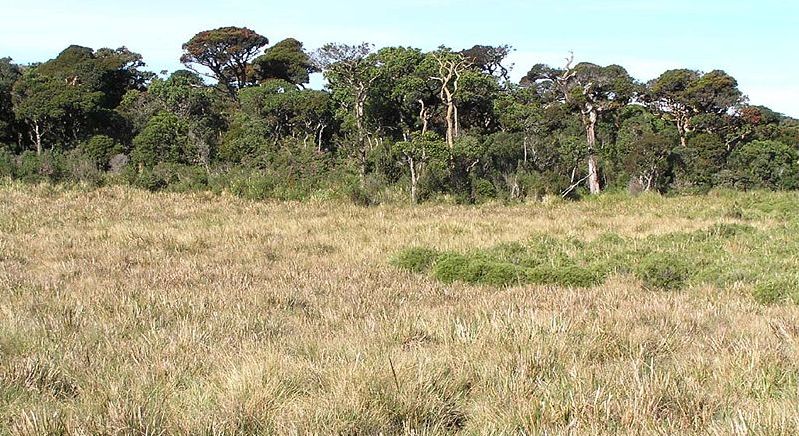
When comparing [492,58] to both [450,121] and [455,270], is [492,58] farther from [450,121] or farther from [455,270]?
[455,270]

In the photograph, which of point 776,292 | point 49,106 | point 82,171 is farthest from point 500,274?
point 49,106

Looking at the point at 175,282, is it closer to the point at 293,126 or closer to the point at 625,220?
the point at 625,220

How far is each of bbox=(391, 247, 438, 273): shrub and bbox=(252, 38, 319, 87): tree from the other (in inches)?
1278

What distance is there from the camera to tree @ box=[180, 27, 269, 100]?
41119mm

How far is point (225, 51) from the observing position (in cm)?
4150

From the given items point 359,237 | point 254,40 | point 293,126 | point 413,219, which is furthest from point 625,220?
point 254,40

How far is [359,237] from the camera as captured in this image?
12.1m

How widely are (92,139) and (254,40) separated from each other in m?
19.4

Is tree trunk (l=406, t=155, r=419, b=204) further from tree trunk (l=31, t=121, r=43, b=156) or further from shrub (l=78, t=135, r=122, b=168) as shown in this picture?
tree trunk (l=31, t=121, r=43, b=156)

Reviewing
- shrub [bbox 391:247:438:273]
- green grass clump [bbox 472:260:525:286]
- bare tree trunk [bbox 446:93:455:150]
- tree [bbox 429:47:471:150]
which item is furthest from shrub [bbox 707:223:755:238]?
tree [bbox 429:47:471:150]

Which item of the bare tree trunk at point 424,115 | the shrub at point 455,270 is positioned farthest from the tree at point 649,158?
the shrub at point 455,270

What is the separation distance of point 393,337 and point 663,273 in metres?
4.30

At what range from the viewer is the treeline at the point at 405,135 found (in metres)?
21.4

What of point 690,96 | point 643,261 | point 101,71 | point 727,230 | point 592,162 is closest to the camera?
point 643,261
